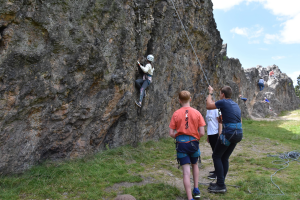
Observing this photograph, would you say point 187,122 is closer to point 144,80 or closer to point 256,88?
point 144,80

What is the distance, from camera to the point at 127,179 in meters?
5.67

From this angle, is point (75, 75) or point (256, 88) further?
point (256, 88)

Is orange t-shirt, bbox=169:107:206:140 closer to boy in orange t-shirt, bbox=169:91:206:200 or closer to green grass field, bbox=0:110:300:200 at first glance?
boy in orange t-shirt, bbox=169:91:206:200

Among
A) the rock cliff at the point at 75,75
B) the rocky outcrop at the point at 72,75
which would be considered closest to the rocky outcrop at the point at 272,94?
the rock cliff at the point at 75,75

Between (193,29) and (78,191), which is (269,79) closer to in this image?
(193,29)

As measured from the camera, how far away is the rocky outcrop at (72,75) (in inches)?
206

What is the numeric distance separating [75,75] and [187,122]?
381 centimetres

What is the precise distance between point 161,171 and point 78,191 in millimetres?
2614

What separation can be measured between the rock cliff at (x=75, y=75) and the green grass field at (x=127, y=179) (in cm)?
51

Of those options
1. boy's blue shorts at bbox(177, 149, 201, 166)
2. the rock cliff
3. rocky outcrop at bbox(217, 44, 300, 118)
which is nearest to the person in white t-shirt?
boy's blue shorts at bbox(177, 149, 201, 166)

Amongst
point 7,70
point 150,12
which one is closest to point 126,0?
point 150,12

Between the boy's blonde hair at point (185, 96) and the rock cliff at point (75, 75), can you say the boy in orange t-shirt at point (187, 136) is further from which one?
the rock cliff at point (75, 75)

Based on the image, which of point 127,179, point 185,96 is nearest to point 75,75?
point 127,179

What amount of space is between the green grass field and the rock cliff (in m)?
0.51
